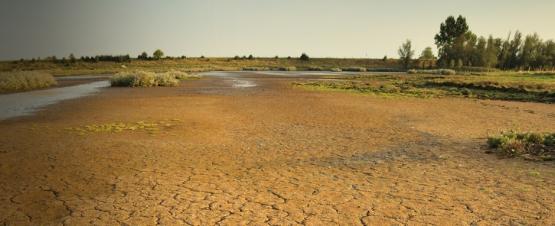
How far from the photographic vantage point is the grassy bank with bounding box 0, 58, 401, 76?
208 feet

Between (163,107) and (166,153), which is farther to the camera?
(163,107)

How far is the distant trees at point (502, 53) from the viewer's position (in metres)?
63.1

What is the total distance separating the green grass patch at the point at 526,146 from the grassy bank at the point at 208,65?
5449 cm

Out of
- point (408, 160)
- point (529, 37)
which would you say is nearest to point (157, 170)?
point (408, 160)

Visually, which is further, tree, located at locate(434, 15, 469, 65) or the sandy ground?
tree, located at locate(434, 15, 469, 65)

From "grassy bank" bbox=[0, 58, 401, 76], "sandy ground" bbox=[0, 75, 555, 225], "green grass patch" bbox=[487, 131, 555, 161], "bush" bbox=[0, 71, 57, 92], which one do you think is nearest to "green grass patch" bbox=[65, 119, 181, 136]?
"sandy ground" bbox=[0, 75, 555, 225]

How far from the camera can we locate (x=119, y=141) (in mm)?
9992

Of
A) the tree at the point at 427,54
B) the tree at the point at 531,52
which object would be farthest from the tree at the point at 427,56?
the tree at the point at 531,52

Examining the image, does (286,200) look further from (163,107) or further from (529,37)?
(529,37)

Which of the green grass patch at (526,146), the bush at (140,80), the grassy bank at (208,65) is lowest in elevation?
the grassy bank at (208,65)

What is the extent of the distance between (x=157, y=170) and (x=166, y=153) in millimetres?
1384

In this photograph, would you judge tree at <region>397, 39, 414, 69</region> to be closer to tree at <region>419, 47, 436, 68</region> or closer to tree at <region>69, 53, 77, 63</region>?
tree at <region>419, 47, 436, 68</region>

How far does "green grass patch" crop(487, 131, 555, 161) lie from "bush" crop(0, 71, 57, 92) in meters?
26.1

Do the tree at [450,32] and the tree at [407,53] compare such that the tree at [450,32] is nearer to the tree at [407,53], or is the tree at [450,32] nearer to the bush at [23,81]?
the tree at [407,53]
